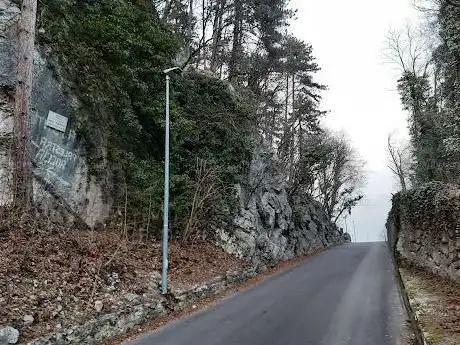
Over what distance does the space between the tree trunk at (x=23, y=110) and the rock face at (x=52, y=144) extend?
0.65 metres

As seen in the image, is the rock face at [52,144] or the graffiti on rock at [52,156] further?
the graffiti on rock at [52,156]

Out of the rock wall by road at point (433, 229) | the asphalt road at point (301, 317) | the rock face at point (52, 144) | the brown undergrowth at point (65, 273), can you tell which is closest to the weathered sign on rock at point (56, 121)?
the rock face at point (52, 144)

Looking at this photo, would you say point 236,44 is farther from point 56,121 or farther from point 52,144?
point 52,144

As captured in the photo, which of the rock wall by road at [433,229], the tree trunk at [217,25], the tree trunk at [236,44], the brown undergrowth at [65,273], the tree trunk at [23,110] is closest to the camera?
the brown undergrowth at [65,273]

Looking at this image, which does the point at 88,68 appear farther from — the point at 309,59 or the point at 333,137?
the point at 333,137

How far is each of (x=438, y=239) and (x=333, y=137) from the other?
111ft

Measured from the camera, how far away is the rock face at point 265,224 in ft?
57.6

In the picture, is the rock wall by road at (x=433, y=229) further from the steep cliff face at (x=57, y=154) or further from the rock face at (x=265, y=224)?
the steep cliff face at (x=57, y=154)

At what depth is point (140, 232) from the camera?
14.5m

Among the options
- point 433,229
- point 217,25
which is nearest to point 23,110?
point 433,229

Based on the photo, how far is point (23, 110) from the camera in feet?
36.4

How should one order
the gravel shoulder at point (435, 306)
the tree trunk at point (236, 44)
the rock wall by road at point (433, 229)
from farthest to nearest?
the tree trunk at point (236, 44), the rock wall by road at point (433, 229), the gravel shoulder at point (435, 306)

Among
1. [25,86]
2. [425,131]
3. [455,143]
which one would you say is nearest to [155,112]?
[25,86]

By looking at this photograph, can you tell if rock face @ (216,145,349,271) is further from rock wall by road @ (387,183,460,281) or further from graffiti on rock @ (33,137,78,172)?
graffiti on rock @ (33,137,78,172)
